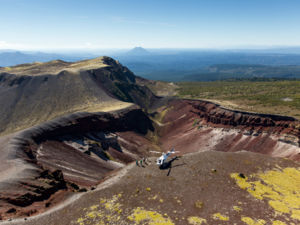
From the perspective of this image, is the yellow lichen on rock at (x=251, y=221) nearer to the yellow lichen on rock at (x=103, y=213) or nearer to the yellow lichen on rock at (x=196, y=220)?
the yellow lichen on rock at (x=196, y=220)

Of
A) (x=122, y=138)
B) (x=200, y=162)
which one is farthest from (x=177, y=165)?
(x=122, y=138)

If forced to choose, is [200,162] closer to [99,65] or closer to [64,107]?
[64,107]

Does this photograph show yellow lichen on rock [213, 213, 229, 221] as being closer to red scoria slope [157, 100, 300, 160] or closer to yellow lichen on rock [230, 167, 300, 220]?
yellow lichen on rock [230, 167, 300, 220]

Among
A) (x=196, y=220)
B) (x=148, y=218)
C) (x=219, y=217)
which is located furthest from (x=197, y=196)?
(x=148, y=218)

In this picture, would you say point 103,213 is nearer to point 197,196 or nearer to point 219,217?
point 197,196

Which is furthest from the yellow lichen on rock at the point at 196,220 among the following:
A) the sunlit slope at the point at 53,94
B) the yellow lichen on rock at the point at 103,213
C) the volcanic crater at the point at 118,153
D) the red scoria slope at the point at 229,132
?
the sunlit slope at the point at 53,94

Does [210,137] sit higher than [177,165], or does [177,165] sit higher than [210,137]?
[177,165]

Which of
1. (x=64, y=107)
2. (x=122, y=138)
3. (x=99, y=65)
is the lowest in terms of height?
(x=122, y=138)
